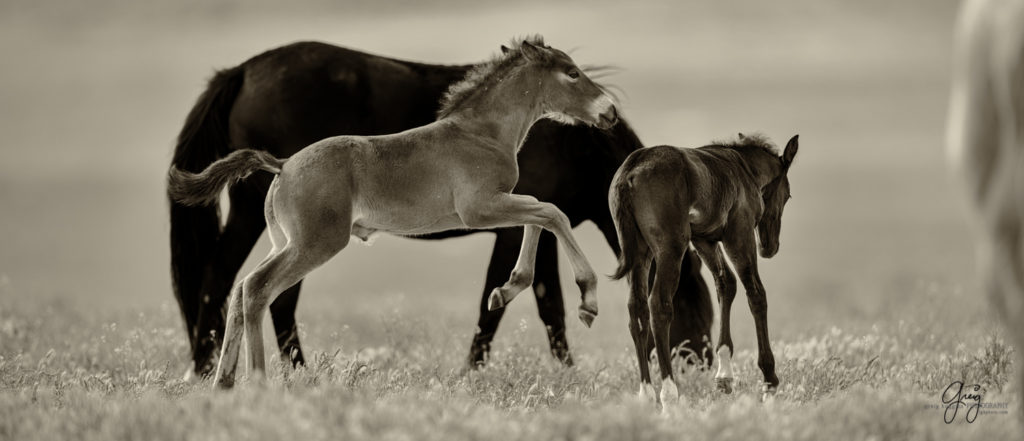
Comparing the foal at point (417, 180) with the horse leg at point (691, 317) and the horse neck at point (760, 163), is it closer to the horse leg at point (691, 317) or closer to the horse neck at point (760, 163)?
the horse neck at point (760, 163)

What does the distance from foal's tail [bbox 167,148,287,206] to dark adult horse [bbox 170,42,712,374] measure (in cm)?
207

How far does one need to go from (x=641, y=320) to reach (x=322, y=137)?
3.41 m

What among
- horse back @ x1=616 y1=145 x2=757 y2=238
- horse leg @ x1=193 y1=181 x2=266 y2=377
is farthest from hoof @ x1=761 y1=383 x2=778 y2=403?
horse leg @ x1=193 y1=181 x2=266 y2=377

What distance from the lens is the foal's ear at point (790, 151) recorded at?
6836mm

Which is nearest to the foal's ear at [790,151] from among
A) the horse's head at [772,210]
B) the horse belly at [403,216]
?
the horse's head at [772,210]

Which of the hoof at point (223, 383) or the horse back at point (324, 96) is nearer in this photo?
the hoof at point (223, 383)

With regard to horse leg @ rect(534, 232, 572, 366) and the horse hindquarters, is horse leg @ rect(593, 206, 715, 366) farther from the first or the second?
the horse hindquarters

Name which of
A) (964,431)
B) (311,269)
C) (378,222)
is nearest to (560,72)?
(378,222)

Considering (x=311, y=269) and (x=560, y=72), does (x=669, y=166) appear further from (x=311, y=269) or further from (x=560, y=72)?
(x=311, y=269)

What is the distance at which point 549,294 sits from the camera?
8828 millimetres

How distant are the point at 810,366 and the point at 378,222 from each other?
3.29 metres

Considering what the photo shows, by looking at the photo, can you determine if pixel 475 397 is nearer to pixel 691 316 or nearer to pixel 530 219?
pixel 530 219

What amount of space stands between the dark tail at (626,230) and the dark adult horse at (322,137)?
212 centimetres

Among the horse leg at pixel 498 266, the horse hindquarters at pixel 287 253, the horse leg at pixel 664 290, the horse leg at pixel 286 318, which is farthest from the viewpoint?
the horse leg at pixel 498 266
